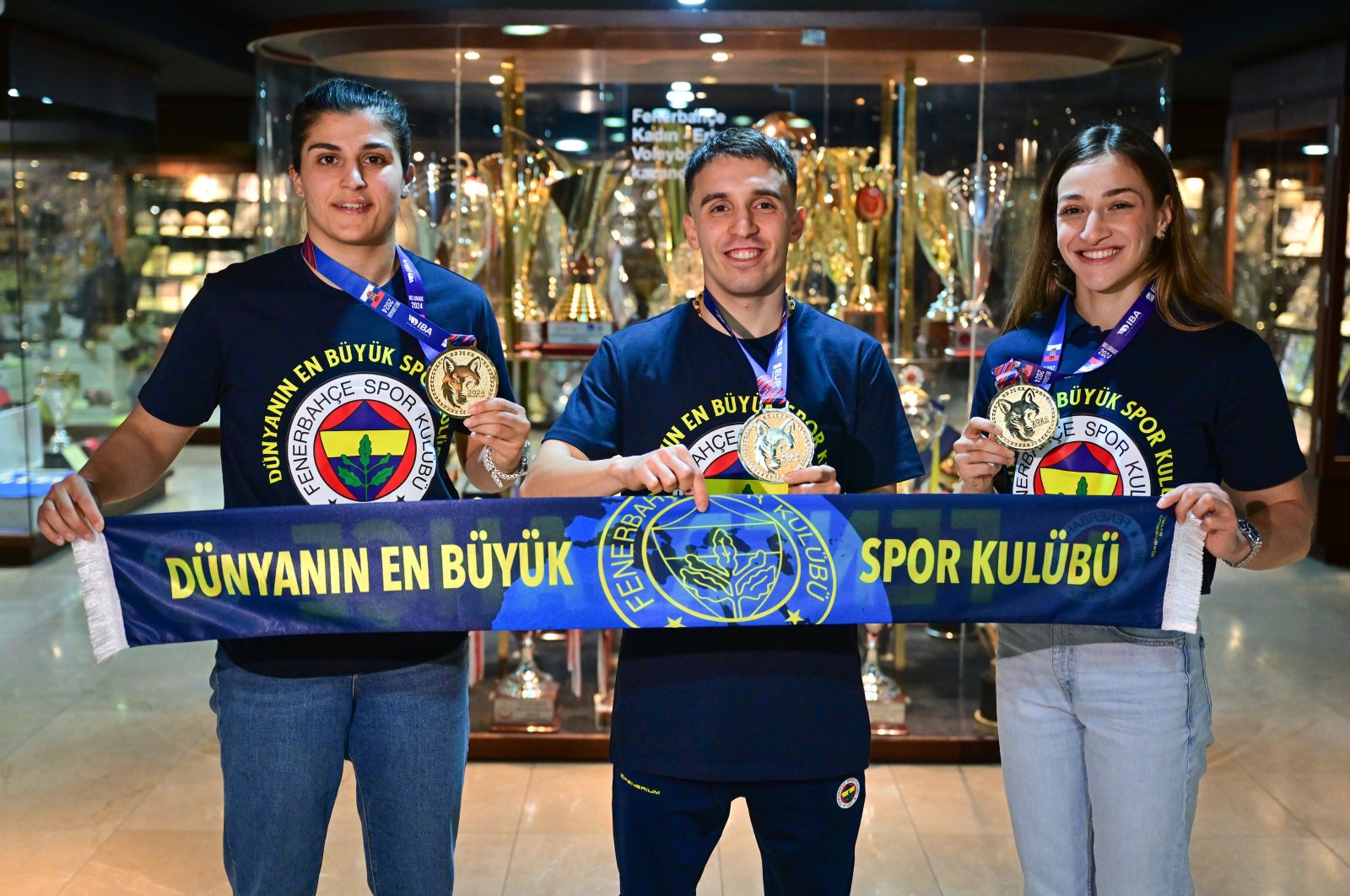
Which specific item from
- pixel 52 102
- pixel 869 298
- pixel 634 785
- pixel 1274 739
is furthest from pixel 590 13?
pixel 52 102

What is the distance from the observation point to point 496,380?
6.34 ft

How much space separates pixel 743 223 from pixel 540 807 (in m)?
2.12

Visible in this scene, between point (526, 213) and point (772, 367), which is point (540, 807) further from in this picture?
point (772, 367)

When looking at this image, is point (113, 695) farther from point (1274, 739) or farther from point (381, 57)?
point (1274, 739)

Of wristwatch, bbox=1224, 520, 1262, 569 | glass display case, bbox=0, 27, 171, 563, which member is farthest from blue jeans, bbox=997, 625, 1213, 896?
glass display case, bbox=0, 27, 171, 563

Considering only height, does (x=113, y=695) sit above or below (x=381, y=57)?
below

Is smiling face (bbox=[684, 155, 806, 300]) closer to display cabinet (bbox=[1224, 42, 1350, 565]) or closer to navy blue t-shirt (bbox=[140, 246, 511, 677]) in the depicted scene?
navy blue t-shirt (bbox=[140, 246, 511, 677])

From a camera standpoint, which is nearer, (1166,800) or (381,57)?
(1166,800)

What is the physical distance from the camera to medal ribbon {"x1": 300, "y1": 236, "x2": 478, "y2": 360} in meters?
1.91

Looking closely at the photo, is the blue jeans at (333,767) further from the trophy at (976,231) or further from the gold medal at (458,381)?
the trophy at (976,231)

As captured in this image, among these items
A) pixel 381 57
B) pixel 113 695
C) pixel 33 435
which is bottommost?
pixel 113 695

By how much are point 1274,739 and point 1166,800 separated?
2440mm

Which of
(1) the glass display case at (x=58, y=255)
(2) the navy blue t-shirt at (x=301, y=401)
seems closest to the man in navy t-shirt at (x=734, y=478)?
(2) the navy blue t-shirt at (x=301, y=401)

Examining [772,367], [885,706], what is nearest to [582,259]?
[885,706]
